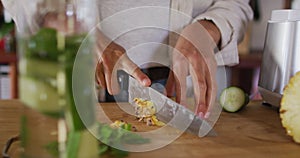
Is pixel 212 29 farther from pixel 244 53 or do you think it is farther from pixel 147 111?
pixel 244 53

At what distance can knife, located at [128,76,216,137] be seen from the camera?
61cm

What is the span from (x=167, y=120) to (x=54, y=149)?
287 millimetres

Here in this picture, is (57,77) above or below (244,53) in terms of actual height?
above

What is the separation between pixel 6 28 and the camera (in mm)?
1846

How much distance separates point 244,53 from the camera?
2277 mm

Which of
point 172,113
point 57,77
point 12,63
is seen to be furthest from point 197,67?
point 12,63

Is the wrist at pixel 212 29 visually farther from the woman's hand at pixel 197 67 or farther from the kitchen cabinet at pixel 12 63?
the kitchen cabinet at pixel 12 63

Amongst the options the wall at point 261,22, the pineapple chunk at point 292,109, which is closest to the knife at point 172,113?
the pineapple chunk at point 292,109

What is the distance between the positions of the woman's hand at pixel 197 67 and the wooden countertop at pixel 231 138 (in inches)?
2.1

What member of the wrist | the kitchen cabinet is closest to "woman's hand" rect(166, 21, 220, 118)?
the wrist

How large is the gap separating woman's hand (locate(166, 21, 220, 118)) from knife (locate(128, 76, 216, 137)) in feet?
0.23

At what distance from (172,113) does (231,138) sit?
105mm

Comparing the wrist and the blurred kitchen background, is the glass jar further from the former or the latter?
the blurred kitchen background

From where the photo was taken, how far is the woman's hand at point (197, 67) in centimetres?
70
